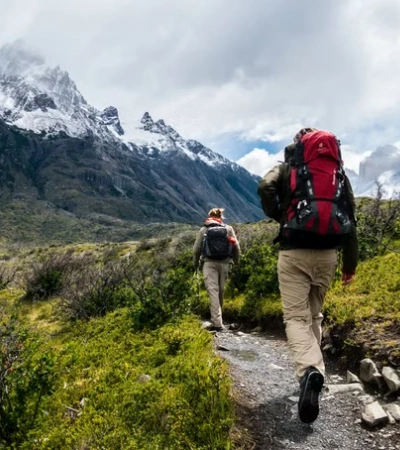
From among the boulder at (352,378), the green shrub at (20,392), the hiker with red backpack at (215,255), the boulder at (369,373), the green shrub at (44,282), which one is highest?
the hiker with red backpack at (215,255)

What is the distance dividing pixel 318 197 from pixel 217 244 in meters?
4.81

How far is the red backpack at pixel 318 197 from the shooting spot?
4.26 metres

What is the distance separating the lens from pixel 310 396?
3.96 meters

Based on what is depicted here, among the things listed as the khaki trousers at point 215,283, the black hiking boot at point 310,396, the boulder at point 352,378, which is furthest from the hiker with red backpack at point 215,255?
the black hiking boot at point 310,396

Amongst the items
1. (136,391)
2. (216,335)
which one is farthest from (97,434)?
(216,335)

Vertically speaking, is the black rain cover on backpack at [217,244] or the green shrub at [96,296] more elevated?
the black rain cover on backpack at [217,244]

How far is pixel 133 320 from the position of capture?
8.27m

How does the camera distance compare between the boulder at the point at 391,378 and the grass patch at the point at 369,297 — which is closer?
the boulder at the point at 391,378

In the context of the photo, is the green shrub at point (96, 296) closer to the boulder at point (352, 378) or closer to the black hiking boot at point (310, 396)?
the boulder at point (352, 378)

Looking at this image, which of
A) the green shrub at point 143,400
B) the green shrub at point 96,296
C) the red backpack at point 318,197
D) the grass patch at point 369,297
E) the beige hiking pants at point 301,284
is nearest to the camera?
the green shrub at point 143,400

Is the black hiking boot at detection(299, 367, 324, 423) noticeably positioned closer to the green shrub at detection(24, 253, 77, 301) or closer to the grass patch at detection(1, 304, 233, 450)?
the grass patch at detection(1, 304, 233, 450)

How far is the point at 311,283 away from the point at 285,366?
2.03 meters

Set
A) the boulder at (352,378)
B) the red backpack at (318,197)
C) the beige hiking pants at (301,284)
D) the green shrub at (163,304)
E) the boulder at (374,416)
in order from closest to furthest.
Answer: the boulder at (374,416)
the red backpack at (318,197)
the beige hiking pants at (301,284)
the boulder at (352,378)
the green shrub at (163,304)

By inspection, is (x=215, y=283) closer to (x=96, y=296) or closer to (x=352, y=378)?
Result: (x=96, y=296)
